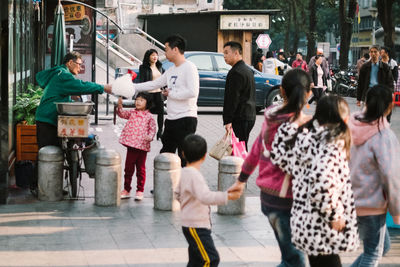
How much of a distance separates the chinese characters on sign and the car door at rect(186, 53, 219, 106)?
12.5 meters

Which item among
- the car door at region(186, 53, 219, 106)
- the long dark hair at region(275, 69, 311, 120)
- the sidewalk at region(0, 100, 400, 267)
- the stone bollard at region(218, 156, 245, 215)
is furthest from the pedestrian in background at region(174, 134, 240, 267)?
the car door at region(186, 53, 219, 106)

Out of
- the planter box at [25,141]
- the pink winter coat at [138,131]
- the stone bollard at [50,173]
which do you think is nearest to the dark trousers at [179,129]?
the pink winter coat at [138,131]

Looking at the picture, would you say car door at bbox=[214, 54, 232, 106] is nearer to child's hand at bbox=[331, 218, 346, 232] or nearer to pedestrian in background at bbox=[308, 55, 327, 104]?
pedestrian in background at bbox=[308, 55, 327, 104]

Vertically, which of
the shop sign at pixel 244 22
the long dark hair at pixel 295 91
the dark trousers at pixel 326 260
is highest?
the shop sign at pixel 244 22

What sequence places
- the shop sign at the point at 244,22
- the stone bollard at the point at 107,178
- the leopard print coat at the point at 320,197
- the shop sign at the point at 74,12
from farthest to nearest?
1. the shop sign at the point at 244,22
2. the shop sign at the point at 74,12
3. the stone bollard at the point at 107,178
4. the leopard print coat at the point at 320,197

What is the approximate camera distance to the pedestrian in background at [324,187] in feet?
15.4

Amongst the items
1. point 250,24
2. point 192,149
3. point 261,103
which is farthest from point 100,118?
point 250,24

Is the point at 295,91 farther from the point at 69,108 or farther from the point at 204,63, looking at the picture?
the point at 204,63

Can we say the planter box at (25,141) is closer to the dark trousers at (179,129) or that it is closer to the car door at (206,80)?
the dark trousers at (179,129)

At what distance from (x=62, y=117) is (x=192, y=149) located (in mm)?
4273

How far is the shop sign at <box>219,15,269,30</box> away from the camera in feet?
129

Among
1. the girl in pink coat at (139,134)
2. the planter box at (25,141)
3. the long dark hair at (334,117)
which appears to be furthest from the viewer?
the planter box at (25,141)

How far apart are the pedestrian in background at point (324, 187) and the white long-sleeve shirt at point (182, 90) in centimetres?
404

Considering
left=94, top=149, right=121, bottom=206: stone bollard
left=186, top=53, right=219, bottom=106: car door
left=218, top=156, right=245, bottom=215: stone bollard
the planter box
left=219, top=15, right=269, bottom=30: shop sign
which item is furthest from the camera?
left=219, top=15, right=269, bottom=30: shop sign
